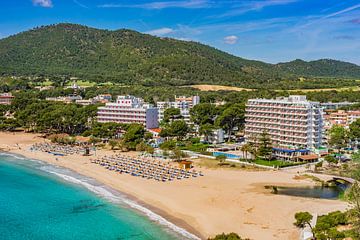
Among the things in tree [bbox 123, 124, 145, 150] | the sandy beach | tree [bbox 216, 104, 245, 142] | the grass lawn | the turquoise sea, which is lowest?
the turquoise sea

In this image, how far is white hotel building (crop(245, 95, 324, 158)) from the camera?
2874 inches

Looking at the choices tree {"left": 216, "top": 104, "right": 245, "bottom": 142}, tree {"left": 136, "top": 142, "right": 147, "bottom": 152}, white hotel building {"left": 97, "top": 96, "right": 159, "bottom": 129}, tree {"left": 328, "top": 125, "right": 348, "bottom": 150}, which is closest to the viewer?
tree {"left": 328, "top": 125, "right": 348, "bottom": 150}

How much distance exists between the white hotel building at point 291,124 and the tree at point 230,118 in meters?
6.85

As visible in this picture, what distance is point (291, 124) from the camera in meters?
74.9

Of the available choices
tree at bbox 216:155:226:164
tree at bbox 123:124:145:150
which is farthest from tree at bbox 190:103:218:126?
tree at bbox 216:155:226:164

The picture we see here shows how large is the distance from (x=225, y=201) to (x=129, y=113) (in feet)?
178

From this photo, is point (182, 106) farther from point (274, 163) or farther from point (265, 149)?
point (274, 163)

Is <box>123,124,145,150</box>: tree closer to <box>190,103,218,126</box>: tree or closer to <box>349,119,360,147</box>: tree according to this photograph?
<box>190,103,218,126</box>: tree

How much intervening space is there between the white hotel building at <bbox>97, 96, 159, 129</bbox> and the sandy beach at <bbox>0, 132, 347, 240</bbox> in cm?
3060

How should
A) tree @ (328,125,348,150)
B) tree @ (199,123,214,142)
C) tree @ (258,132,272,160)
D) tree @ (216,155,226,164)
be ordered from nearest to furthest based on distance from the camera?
1. tree @ (216,155,226,164)
2. tree @ (258,132,272,160)
3. tree @ (328,125,348,150)
4. tree @ (199,123,214,142)

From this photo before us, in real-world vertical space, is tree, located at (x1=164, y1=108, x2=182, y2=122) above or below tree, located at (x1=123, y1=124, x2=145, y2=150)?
above

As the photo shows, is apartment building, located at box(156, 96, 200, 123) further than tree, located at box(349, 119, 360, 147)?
Yes

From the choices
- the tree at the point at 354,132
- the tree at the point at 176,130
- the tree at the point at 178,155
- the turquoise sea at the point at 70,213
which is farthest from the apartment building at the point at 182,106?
the turquoise sea at the point at 70,213

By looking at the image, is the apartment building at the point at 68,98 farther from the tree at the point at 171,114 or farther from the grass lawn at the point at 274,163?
the grass lawn at the point at 274,163
